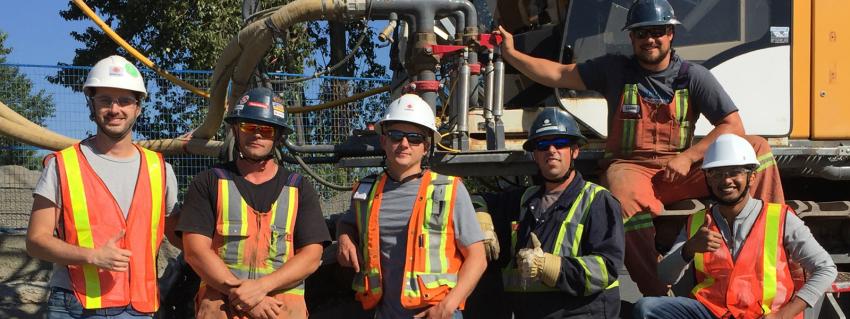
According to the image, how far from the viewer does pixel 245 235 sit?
4.75 meters

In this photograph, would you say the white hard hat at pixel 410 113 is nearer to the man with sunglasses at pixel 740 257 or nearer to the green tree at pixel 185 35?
the man with sunglasses at pixel 740 257

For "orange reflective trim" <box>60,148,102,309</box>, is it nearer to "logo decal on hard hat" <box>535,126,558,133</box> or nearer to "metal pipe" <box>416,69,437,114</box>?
"logo decal on hard hat" <box>535,126,558,133</box>

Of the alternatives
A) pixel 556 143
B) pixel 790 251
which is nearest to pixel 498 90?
pixel 556 143

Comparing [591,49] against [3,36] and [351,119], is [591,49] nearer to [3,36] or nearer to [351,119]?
[351,119]

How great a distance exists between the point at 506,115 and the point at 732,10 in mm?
1552

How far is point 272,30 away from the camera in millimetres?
6938

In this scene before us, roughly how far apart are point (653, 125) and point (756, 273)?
1.14m

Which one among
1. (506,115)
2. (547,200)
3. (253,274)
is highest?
(506,115)

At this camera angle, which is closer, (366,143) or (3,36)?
(366,143)

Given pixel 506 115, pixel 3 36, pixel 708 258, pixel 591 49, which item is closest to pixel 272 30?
pixel 506 115

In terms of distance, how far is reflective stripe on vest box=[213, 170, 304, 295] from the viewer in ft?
15.6

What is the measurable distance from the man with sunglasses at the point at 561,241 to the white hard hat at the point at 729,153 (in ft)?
1.72

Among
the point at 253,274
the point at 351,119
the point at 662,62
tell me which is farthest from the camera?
the point at 351,119

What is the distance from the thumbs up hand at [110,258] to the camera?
4219mm
